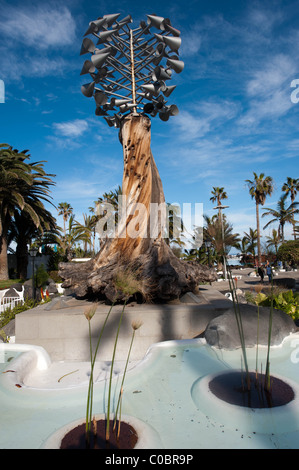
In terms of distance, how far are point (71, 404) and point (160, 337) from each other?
345cm

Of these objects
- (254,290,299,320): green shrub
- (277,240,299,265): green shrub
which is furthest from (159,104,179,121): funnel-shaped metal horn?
(277,240,299,265): green shrub

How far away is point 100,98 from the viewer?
9.82 m

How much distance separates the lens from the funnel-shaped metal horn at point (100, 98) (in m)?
9.75

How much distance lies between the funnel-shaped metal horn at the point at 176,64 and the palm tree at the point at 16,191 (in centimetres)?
1439

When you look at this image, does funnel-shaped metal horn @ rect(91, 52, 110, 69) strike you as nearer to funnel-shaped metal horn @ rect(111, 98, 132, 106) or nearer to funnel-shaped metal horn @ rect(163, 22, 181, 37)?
funnel-shaped metal horn @ rect(111, 98, 132, 106)

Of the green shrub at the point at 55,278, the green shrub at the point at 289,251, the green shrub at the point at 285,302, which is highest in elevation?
the green shrub at the point at 289,251

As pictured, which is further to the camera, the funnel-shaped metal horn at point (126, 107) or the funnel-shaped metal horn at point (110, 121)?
the funnel-shaped metal horn at point (110, 121)

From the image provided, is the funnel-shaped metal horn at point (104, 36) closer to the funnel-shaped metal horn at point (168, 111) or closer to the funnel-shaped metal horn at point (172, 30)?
the funnel-shaped metal horn at point (172, 30)

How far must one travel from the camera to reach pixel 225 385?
344 cm

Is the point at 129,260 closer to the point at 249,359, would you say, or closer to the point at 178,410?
the point at 249,359

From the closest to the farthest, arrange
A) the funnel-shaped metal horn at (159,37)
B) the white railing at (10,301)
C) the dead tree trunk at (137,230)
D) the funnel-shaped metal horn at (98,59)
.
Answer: the dead tree trunk at (137,230), the funnel-shaped metal horn at (98,59), the funnel-shaped metal horn at (159,37), the white railing at (10,301)

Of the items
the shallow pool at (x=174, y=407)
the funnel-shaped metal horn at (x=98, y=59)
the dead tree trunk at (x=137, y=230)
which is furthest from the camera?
the funnel-shaped metal horn at (x=98, y=59)

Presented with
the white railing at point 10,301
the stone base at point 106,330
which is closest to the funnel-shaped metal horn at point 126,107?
the stone base at point 106,330
